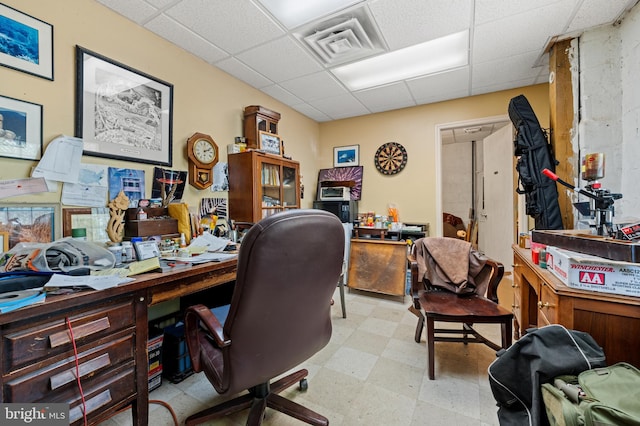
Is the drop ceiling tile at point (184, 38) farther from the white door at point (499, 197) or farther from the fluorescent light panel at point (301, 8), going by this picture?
the white door at point (499, 197)

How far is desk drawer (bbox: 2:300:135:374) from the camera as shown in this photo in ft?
2.77

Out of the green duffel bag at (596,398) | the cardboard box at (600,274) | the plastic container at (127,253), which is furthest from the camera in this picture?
the plastic container at (127,253)

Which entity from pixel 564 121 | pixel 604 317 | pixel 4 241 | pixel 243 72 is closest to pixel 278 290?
pixel 604 317

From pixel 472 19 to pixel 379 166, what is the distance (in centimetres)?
210

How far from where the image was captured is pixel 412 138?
11.9 feet

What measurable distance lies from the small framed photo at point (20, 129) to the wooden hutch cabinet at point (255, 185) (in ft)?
4.45

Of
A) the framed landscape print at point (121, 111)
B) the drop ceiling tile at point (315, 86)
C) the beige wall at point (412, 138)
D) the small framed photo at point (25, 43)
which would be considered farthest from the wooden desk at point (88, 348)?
the beige wall at point (412, 138)

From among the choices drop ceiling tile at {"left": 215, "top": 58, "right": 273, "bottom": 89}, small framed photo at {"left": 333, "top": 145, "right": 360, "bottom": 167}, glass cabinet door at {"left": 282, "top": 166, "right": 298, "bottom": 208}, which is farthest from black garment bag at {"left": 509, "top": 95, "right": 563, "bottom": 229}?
drop ceiling tile at {"left": 215, "top": 58, "right": 273, "bottom": 89}

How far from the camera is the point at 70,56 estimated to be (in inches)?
62.5

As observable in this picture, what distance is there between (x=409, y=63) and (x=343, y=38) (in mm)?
839

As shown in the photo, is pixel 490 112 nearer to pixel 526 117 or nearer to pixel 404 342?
pixel 526 117

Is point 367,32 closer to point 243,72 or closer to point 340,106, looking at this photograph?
point 243,72

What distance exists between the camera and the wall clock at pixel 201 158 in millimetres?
2248

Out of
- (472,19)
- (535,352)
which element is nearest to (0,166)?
(535,352)
